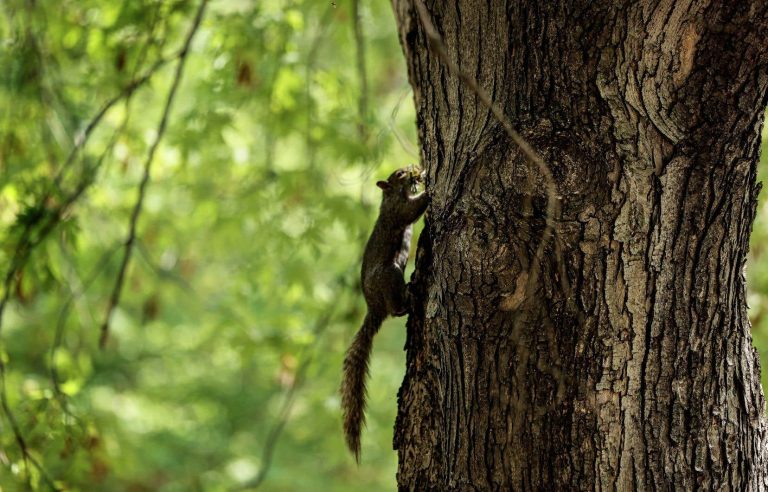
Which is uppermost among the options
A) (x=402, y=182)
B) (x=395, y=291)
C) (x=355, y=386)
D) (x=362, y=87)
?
(x=362, y=87)

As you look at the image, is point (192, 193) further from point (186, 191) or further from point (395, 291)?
point (395, 291)

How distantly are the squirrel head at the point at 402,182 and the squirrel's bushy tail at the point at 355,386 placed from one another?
45 cm

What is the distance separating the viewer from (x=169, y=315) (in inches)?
305

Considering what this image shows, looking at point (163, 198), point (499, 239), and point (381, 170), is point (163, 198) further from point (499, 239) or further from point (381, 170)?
point (499, 239)

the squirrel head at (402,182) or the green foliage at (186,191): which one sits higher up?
the green foliage at (186,191)

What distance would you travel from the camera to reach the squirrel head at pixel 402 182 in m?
2.67

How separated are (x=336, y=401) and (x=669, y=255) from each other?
2.77 metres

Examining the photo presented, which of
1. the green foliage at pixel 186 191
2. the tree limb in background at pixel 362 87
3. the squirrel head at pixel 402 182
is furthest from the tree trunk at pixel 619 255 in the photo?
the tree limb in background at pixel 362 87

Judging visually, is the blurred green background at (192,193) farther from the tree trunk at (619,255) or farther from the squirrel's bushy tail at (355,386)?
the tree trunk at (619,255)

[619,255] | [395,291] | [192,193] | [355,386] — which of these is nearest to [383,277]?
[395,291]

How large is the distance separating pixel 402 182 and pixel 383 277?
13.7 inches

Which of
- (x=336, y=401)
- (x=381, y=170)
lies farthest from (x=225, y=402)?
(x=381, y=170)

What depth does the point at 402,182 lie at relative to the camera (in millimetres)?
2691

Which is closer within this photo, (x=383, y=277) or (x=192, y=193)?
(x=383, y=277)
